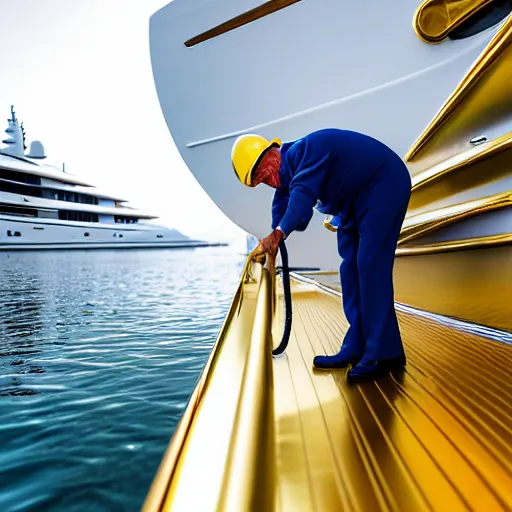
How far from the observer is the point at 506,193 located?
1754 millimetres

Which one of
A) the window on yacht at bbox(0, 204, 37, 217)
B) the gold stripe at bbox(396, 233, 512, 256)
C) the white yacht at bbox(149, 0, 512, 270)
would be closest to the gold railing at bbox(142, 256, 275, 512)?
the gold stripe at bbox(396, 233, 512, 256)

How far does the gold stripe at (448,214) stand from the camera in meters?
1.78

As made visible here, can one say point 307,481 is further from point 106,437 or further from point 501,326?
point 501,326

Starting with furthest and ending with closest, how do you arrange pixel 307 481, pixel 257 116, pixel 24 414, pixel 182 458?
pixel 257 116 < pixel 24 414 < pixel 307 481 < pixel 182 458

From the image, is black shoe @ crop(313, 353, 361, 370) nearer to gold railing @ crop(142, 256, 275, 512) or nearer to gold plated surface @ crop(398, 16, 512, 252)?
gold railing @ crop(142, 256, 275, 512)

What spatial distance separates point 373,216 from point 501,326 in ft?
3.52

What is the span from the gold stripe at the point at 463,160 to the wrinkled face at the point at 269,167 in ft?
3.46

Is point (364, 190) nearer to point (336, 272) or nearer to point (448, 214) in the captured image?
point (448, 214)

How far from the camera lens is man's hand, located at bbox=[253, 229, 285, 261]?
1075 millimetres

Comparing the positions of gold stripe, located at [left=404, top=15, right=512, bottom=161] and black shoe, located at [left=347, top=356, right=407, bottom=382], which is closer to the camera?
black shoe, located at [left=347, top=356, right=407, bottom=382]

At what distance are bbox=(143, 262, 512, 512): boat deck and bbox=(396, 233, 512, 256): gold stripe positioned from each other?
1.79ft

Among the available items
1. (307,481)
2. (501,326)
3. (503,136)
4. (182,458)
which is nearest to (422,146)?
(503,136)

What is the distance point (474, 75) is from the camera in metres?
1.83

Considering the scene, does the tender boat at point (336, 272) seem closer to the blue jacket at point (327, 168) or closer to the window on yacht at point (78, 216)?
the blue jacket at point (327, 168)
